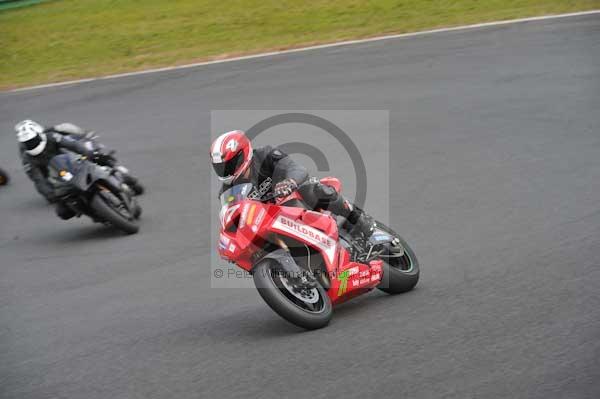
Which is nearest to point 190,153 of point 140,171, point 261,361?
point 140,171

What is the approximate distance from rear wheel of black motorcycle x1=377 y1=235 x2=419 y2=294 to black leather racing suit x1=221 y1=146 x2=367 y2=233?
629 mm

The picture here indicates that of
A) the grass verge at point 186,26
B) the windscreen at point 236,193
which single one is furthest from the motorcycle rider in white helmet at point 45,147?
the grass verge at point 186,26

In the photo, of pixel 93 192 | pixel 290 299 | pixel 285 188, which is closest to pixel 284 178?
pixel 285 188

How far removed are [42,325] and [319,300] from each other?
8.54 ft

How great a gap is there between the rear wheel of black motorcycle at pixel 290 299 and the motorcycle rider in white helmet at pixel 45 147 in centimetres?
501

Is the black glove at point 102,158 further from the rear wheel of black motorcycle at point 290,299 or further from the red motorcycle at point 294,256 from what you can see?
the rear wheel of black motorcycle at point 290,299

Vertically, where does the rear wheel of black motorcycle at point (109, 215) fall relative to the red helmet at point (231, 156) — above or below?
below

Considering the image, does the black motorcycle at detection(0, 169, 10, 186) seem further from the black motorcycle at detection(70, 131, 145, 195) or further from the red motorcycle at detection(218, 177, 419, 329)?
the red motorcycle at detection(218, 177, 419, 329)

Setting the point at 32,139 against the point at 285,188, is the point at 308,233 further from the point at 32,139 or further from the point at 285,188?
the point at 32,139

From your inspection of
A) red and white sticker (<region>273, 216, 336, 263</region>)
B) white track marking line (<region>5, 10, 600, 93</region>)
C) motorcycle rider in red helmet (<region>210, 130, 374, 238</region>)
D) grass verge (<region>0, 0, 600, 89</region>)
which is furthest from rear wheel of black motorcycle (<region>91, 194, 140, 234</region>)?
grass verge (<region>0, 0, 600, 89</region>)

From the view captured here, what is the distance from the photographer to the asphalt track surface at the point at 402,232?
16.8 feet

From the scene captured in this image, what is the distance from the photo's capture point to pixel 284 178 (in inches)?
237

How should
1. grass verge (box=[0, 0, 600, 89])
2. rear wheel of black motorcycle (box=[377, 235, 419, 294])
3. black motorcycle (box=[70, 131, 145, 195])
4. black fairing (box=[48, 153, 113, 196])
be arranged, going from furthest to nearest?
grass verge (box=[0, 0, 600, 89]) < black motorcycle (box=[70, 131, 145, 195]) < black fairing (box=[48, 153, 113, 196]) < rear wheel of black motorcycle (box=[377, 235, 419, 294])

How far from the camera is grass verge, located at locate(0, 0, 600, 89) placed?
19.4 m
